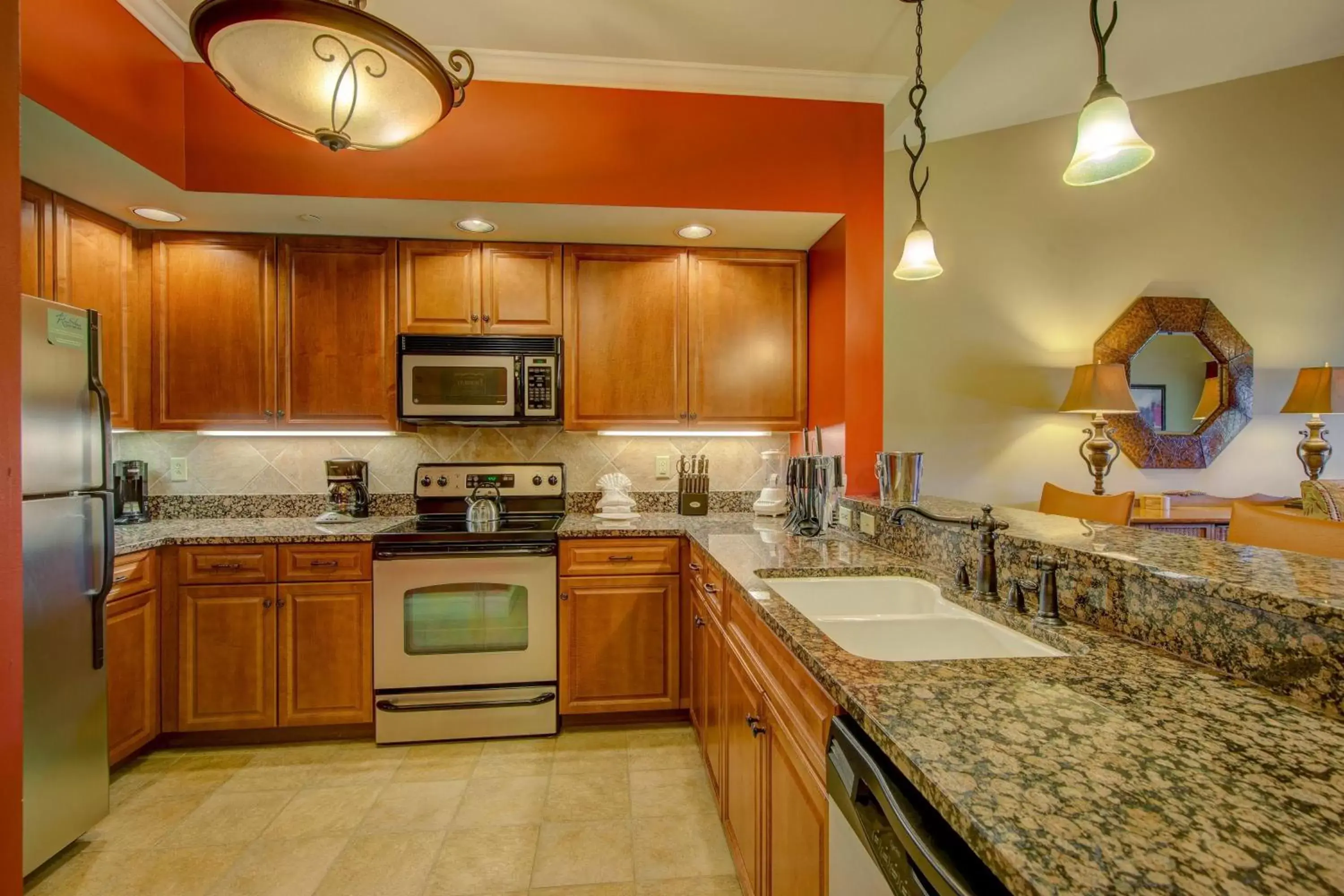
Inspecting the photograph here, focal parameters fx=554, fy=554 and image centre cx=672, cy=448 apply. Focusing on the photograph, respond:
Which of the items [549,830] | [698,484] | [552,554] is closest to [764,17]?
[698,484]

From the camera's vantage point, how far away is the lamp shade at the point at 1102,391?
324 cm

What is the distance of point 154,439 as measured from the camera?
2.77 meters

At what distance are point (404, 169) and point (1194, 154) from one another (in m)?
4.82

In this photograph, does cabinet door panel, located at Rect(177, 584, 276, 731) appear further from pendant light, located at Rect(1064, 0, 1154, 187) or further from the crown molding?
pendant light, located at Rect(1064, 0, 1154, 187)

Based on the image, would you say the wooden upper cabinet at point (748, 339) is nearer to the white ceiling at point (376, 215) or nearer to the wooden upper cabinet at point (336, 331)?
the white ceiling at point (376, 215)

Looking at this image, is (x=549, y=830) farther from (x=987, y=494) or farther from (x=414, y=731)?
(x=987, y=494)

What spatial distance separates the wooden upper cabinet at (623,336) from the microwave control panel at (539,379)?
81 millimetres

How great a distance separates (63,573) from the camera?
1662mm

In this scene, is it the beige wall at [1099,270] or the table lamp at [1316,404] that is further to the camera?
the beige wall at [1099,270]

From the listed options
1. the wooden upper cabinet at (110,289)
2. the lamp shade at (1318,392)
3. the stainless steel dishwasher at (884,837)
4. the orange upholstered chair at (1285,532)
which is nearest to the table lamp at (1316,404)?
the lamp shade at (1318,392)

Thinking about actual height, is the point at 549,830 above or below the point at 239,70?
below

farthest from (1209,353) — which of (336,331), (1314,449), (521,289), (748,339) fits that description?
(336,331)

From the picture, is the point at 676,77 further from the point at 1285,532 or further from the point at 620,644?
the point at 1285,532

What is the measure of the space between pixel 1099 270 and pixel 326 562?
4.72 m
